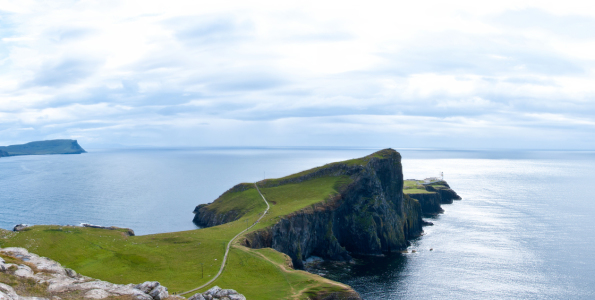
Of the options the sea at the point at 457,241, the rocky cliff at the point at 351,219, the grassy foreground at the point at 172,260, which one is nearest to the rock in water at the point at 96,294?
the grassy foreground at the point at 172,260

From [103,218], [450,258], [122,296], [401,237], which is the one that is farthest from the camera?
[103,218]

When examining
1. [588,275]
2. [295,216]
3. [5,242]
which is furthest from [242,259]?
[588,275]

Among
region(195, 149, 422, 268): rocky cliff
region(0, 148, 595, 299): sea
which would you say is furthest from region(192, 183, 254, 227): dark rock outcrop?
region(0, 148, 595, 299): sea

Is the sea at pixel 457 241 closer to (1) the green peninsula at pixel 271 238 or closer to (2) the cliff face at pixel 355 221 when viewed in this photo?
(2) the cliff face at pixel 355 221

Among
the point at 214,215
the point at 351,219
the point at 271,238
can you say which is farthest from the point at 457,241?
the point at 214,215

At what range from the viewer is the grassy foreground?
64.3 metres

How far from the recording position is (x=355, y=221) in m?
120

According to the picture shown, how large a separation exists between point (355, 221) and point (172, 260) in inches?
2483

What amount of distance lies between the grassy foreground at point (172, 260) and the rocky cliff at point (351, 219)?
11979 millimetres

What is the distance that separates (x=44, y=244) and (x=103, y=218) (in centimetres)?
7218

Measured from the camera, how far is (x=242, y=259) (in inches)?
3000

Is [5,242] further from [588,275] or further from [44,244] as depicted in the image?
[588,275]

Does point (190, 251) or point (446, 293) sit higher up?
point (190, 251)

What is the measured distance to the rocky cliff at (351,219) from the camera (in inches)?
4028
